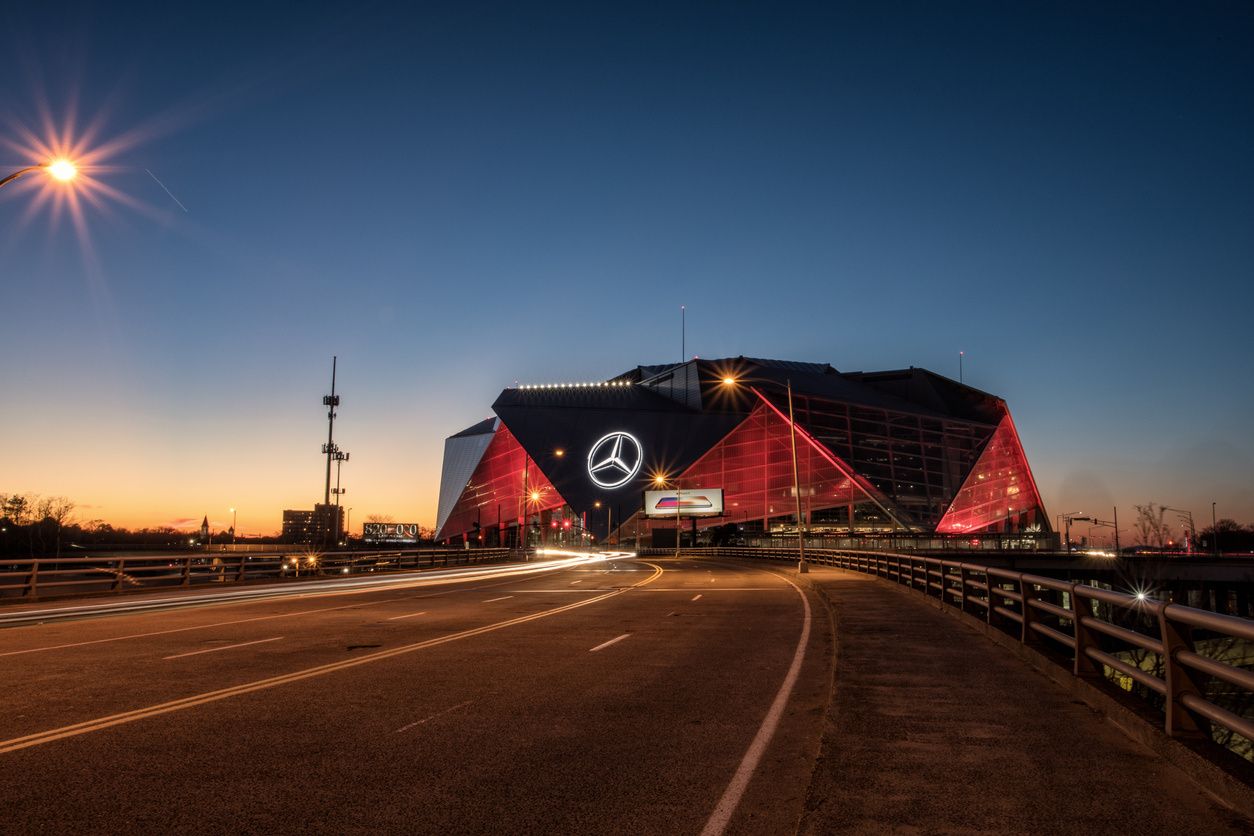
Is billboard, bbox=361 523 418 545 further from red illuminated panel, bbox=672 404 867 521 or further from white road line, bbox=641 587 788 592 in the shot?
white road line, bbox=641 587 788 592

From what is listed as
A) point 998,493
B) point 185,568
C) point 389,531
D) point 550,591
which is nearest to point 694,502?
point 998,493

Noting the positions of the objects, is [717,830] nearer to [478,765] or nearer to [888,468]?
[478,765]

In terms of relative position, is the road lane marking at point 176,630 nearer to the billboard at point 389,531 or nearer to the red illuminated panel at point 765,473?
the red illuminated panel at point 765,473

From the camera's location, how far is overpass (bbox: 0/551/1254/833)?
17.4 feet

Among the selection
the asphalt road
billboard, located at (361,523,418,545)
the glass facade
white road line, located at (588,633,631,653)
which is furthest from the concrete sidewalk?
billboard, located at (361,523,418,545)

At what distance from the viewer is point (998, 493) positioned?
10588 cm

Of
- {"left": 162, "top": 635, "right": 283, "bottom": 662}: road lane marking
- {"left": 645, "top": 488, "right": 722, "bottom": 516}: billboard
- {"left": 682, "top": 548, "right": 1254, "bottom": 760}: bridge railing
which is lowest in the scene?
{"left": 162, "top": 635, "right": 283, "bottom": 662}: road lane marking

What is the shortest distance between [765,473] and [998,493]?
94.4 feet

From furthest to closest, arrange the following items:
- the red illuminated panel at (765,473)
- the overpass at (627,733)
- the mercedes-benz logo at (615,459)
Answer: the mercedes-benz logo at (615,459) < the red illuminated panel at (765,473) < the overpass at (627,733)

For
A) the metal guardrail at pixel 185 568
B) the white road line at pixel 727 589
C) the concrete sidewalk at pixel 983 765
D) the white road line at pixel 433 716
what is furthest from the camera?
the white road line at pixel 727 589

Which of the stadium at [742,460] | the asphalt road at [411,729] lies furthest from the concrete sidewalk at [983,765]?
the stadium at [742,460]

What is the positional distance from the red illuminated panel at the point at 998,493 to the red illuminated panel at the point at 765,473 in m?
13.3

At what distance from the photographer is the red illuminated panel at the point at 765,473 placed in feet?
319

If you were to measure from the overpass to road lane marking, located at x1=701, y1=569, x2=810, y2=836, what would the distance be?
0.09 ft
